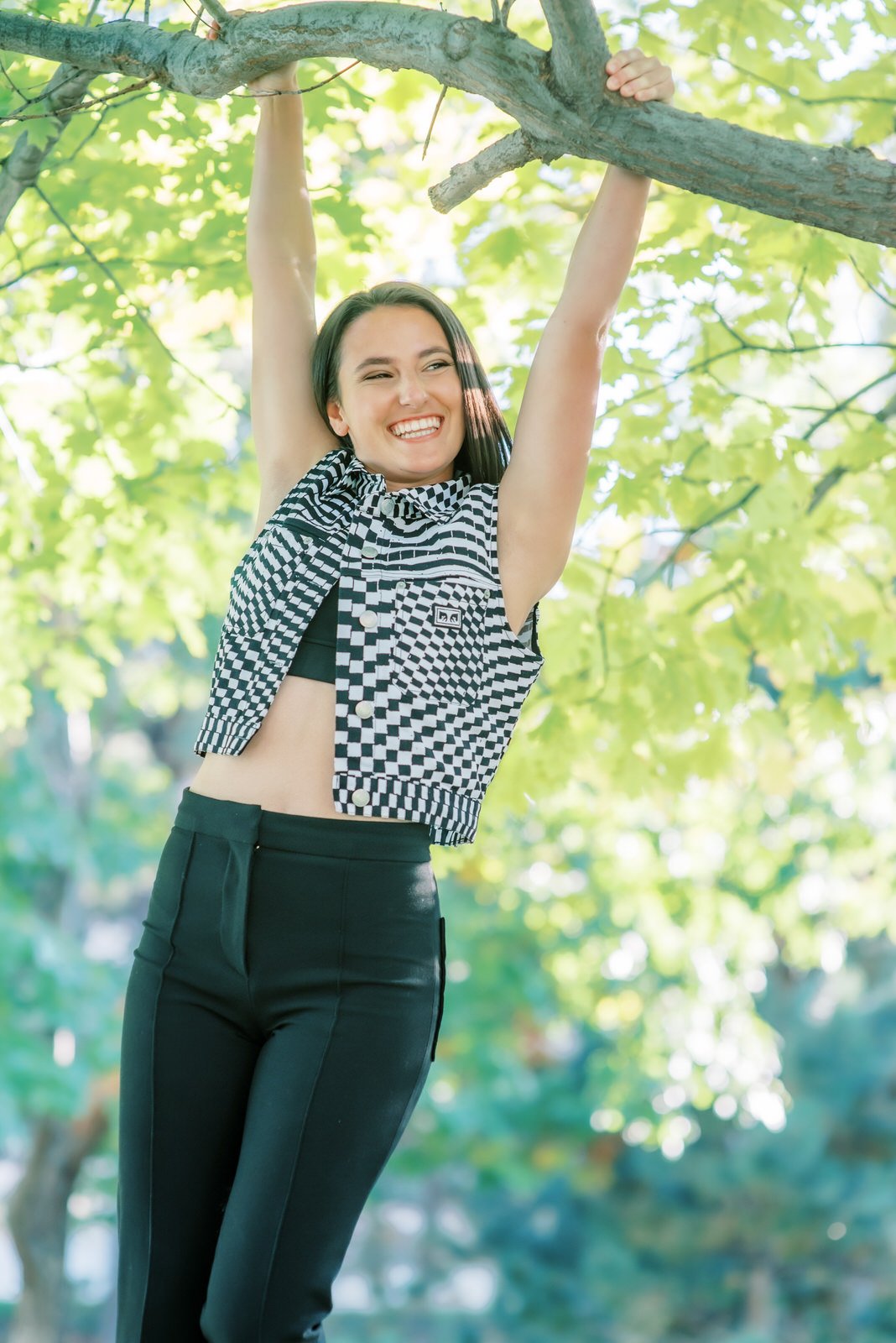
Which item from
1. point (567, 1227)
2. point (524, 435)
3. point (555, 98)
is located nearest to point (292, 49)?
point (555, 98)

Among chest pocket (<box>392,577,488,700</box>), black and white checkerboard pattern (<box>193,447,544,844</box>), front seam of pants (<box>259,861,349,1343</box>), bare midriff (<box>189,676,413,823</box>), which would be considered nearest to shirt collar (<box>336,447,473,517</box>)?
black and white checkerboard pattern (<box>193,447,544,844</box>)

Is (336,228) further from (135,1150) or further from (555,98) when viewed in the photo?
(135,1150)

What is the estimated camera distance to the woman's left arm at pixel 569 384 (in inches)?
67.5

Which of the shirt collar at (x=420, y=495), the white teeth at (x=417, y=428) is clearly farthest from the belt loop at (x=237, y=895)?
the white teeth at (x=417, y=428)

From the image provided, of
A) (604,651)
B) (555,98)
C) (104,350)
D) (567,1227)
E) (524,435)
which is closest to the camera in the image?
(555,98)

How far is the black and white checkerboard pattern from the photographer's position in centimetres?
175

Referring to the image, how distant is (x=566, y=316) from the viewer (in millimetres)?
1765

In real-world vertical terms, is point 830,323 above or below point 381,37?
above

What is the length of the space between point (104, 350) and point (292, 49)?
83.3 inches

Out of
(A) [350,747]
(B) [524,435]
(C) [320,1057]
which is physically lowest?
(C) [320,1057]

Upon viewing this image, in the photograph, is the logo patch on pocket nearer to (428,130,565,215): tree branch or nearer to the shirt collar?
the shirt collar

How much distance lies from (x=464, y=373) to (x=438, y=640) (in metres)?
0.44

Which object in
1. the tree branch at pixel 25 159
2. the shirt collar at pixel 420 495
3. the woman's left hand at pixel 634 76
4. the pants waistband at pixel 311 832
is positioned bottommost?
the pants waistband at pixel 311 832

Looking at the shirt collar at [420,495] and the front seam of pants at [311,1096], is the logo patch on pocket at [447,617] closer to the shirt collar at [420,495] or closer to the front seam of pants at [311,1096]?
the shirt collar at [420,495]
